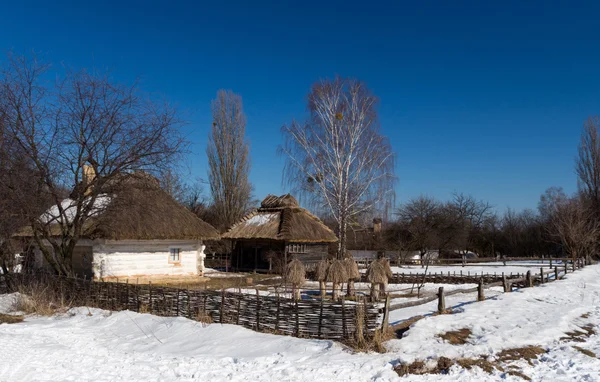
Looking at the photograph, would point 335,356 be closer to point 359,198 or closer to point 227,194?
point 359,198

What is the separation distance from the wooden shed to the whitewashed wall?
4303mm

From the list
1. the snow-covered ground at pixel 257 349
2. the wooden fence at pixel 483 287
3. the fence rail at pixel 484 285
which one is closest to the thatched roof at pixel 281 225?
the fence rail at pixel 484 285

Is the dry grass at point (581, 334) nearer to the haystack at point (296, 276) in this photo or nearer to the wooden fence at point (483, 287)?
the wooden fence at point (483, 287)

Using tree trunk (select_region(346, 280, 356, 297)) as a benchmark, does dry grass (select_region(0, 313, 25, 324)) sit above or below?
below

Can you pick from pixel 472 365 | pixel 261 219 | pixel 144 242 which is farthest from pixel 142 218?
pixel 472 365

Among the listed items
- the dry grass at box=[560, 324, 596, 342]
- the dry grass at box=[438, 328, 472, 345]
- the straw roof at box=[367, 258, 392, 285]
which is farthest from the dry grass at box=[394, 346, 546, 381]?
the straw roof at box=[367, 258, 392, 285]

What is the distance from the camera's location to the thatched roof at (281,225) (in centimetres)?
2734

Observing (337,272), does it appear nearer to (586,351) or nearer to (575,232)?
(586,351)

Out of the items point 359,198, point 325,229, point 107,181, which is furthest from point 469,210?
point 107,181

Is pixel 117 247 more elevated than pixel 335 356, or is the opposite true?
pixel 117 247

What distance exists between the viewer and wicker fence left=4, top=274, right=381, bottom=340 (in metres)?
9.78

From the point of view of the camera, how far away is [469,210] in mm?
47844

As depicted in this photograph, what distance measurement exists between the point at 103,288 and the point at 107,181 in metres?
3.55

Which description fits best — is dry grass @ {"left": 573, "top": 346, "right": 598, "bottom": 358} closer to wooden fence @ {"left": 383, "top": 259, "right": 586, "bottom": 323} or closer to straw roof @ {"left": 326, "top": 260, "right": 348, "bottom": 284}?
wooden fence @ {"left": 383, "top": 259, "right": 586, "bottom": 323}
